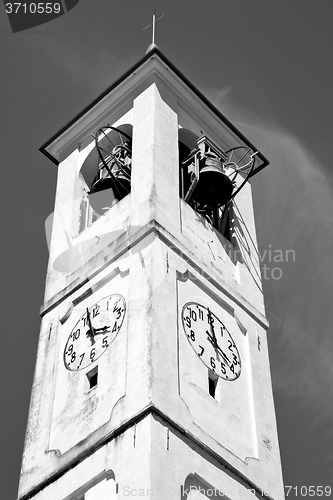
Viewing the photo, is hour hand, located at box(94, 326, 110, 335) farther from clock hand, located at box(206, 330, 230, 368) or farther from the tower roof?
the tower roof

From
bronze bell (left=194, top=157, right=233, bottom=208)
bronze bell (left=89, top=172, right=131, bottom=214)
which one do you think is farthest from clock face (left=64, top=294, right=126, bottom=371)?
bronze bell (left=194, top=157, right=233, bottom=208)

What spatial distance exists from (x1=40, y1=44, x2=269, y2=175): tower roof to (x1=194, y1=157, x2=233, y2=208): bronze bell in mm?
2278

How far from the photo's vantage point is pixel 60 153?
29.6 meters

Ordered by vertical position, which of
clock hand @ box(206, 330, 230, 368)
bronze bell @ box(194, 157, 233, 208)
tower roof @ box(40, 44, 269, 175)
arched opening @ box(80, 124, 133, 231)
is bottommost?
clock hand @ box(206, 330, 230, 368)

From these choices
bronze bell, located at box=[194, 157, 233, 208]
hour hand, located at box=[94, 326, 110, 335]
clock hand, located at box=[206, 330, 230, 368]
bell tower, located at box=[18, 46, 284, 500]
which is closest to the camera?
bell tower, located at box=[18, 46, 284, 500]

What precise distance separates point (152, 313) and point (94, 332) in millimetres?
1747

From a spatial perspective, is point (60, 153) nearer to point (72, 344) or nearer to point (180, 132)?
point (180, 132)

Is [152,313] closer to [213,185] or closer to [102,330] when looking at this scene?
[102,330]

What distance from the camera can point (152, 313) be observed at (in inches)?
866

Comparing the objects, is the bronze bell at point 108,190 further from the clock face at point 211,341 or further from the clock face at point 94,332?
the clock face at point 211,341

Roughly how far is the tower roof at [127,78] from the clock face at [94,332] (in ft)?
22.5

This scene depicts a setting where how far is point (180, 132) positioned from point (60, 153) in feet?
11.0

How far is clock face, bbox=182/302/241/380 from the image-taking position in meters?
22.8

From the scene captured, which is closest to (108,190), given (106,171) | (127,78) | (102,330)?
(106,171)
